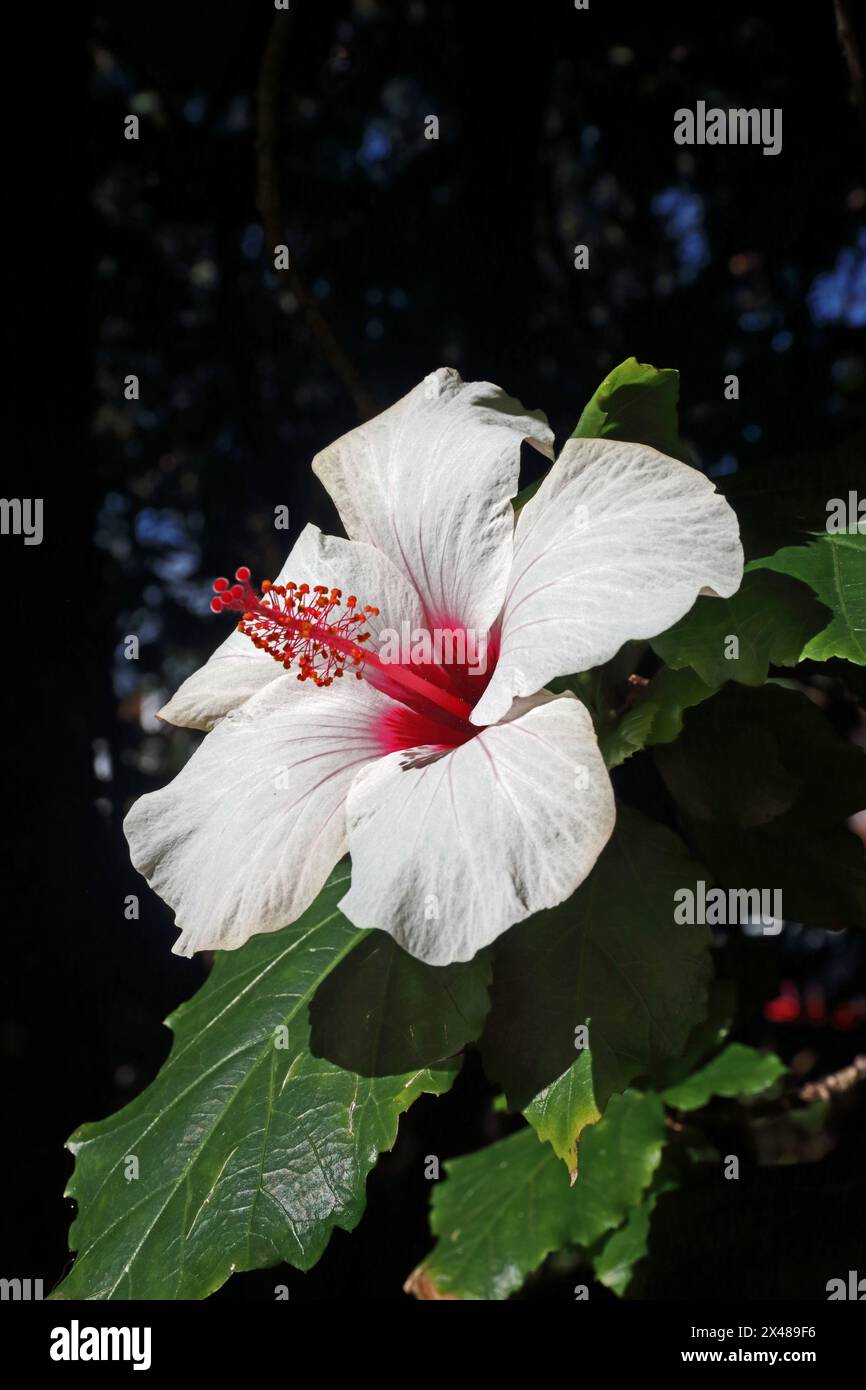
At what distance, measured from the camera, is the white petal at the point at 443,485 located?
858 mm

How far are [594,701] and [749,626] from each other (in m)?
0.15

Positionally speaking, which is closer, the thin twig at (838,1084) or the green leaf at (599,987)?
the green leaf at (599,987)

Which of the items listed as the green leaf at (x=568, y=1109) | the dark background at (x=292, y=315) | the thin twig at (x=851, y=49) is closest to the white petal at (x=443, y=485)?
the green leaf at (x=568, y=1109)

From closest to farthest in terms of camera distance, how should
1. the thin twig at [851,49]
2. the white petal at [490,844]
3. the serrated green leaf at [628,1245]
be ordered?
the white petal at [490,844] < the thin twig at [851,49] < the serrated green leaf at [628,1245]

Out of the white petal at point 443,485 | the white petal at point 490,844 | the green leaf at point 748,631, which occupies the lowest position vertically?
the white petal at point 490,844

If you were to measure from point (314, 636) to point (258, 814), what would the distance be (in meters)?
0.15

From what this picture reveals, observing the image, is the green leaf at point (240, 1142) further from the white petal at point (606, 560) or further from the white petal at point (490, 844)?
the white petal at point (606, 560)

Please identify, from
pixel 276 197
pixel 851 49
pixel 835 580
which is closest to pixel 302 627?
pixel 835 580

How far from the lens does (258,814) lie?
0.83 meters

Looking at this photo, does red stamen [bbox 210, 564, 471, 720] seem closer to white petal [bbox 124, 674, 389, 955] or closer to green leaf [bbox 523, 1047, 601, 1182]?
white petal [bbox 124, 674, 389, 955]

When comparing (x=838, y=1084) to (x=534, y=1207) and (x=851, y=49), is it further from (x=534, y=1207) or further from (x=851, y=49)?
(x=851, y=49)

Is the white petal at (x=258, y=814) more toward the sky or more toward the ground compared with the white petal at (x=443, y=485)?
more toward the ground

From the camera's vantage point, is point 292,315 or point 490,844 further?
point 292,315

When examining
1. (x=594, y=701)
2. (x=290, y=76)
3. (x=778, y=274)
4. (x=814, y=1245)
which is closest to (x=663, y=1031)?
(x=594, y=701)
